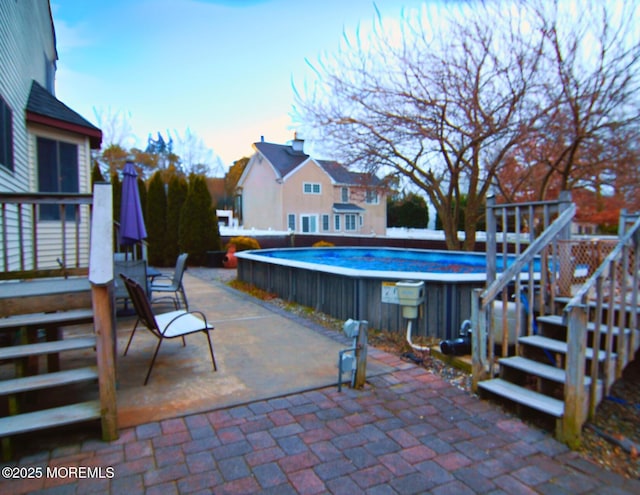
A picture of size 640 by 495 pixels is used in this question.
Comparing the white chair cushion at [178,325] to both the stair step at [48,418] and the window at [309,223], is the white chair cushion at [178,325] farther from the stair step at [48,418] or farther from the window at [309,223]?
the window at [309,223]

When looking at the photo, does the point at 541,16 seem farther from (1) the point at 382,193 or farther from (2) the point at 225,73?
(2) the point at 225,73

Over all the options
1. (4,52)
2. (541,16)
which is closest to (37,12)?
(4,52)

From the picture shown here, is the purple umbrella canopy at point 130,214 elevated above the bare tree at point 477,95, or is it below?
below

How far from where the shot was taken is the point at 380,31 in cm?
1086

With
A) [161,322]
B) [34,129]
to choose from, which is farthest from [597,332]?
[34,129]

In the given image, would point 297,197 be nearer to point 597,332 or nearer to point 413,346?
point 413,346

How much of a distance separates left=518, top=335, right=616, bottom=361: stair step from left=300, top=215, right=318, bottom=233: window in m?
22.6

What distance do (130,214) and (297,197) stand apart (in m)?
19.5

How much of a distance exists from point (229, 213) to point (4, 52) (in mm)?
30412

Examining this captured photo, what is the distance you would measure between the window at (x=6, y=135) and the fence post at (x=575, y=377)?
6145 millimetres

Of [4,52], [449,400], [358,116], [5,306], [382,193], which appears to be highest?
[358,116]

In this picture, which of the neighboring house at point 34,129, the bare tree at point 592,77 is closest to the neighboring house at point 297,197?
the bare tree at point 592,77

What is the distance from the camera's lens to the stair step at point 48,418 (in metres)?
2.29

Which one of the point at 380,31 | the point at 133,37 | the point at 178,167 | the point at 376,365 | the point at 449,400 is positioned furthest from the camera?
the point at 178,167
